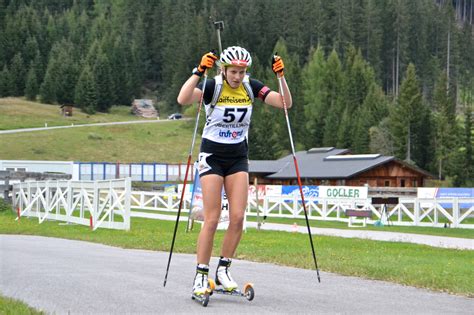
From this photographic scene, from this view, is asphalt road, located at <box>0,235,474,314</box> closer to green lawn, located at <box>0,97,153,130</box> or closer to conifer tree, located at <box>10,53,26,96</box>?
green lawn, located at <box>0,97,153,130</box>

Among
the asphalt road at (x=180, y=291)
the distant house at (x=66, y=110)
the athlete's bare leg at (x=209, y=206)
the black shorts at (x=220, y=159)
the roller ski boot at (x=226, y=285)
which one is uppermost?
the black shorts at (x=220, y=159)

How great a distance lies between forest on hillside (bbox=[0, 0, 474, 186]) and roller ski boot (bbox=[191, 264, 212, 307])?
3886 inches

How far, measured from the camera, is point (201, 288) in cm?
849

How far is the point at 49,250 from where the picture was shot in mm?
16484

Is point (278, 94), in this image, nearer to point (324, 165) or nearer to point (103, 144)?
point (324, 165)

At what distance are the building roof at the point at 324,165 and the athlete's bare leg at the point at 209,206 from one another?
58168mm

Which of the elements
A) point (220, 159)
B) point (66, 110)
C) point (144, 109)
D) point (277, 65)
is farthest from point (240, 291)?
point (144, 109)

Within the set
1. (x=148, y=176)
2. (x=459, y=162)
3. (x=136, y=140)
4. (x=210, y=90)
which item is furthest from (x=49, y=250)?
(x=136, y=140)

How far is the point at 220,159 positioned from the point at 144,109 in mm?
143309

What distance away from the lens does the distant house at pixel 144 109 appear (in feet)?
490

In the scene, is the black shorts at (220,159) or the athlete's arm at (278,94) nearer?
the black shorts at (220,159)

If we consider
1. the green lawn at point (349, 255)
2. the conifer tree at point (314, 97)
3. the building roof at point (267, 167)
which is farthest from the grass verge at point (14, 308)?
the conifer tree at point (314, 97)

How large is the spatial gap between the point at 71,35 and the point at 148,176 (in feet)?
299

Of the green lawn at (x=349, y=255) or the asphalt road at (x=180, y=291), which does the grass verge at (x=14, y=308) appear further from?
the green lawn at (x=349, y=255)
